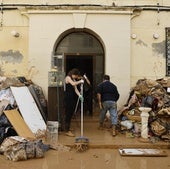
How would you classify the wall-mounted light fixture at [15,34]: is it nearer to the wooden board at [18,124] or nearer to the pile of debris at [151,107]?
the wooden board at [18,124]

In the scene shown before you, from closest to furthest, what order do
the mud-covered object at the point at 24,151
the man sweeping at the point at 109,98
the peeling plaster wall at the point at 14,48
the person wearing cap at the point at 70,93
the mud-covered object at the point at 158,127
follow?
the mud-covered object at the point at 24,151 → the mud-covered object at the point at 158,127 → the person wearing cap at the point at 70,93 → the man sweeping at the point at 109,98 → the peeling plaster wall at the point at 14,48

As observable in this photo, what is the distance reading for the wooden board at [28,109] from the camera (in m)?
8.89

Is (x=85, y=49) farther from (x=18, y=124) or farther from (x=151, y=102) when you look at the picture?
(x=18, y=124)

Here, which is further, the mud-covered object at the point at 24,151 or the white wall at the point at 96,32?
the white wall at the point at 96,32

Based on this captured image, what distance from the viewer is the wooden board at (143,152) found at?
7.57 m

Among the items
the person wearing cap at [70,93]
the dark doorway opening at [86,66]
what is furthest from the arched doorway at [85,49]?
the person wearing cap at [70,93]

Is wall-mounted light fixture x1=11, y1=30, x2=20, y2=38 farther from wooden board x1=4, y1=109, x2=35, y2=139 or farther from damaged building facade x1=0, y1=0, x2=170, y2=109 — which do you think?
wooden board x1=4, y1=109, x2=35, y2=139

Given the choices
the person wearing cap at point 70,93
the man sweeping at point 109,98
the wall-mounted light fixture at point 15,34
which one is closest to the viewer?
the person wearing cap at point 70,93

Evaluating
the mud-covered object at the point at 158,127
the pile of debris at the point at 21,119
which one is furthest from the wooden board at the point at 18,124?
the mud-covered object at the point at 158,127

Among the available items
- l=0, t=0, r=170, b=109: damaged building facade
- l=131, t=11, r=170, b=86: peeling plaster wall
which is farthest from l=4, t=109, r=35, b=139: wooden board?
l=131, t=11, r=170, b=86: peeling plaster wall

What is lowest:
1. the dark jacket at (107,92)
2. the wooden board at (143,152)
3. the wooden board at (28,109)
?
the wooden board at (143,152)

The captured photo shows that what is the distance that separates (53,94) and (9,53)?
2.70 m

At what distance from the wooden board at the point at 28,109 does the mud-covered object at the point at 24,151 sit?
137 centimetres

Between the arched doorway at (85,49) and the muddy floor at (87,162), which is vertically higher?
the arched doorway at (85,49)
